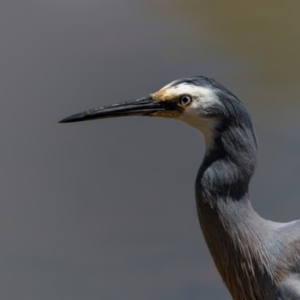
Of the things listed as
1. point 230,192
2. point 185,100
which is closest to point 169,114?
point 185,100

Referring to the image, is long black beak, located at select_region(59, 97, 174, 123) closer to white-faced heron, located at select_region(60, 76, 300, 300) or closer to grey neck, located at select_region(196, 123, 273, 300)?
white-faced heron, located at select_region(60, 76, 300, 300)

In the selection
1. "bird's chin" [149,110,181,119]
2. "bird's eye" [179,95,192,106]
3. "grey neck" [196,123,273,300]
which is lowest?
"grey neck" [196,123,273,300]

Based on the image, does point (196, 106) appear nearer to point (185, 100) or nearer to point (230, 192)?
point (185, 100)

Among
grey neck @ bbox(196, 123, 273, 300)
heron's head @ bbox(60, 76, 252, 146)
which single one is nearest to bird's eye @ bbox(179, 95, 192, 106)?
heron's head @ bbox(60, 76, 252, 146)

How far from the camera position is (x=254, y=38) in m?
5.62

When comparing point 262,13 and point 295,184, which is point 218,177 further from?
point 262,13

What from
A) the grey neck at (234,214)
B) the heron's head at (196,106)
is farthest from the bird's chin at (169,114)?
the grey neck at (234,214)

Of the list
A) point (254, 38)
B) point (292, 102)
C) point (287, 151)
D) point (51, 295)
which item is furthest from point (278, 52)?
point (51, 295)

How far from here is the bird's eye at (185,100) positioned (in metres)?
2.41

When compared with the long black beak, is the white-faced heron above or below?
below

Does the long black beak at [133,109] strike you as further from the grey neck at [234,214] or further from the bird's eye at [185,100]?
the grey neck at [234,214]

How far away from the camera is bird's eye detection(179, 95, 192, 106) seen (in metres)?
2.41

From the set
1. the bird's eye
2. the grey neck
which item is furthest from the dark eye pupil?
the grey neck

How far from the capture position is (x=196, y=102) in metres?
2.41
